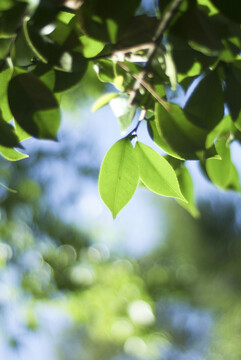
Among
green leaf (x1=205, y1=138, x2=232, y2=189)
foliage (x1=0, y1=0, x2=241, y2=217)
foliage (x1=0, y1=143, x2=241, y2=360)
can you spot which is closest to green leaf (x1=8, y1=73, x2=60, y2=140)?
foliage (x1=0, y1=0, x2=241, y2=217)

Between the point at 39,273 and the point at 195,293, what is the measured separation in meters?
2.30

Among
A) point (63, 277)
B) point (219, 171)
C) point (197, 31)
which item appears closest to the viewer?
point (197, 31)

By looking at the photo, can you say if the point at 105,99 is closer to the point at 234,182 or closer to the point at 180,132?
the point at 180,132

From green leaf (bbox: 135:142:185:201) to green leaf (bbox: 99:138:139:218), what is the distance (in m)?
0.01

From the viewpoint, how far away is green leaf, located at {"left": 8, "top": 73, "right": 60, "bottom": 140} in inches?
7.0

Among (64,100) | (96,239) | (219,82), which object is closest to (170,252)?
(96,239)

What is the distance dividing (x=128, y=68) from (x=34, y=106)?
52mm

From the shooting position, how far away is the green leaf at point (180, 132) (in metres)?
0.19

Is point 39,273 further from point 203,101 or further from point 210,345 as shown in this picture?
point 210,345

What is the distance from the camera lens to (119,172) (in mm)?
232

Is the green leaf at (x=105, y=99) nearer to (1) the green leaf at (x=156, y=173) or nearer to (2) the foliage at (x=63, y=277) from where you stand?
(1) the green leaf at (x=156, y=173)

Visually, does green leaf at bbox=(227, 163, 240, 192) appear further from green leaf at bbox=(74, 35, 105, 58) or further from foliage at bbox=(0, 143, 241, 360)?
foliage at bbox=(0, 143, 241, 360)

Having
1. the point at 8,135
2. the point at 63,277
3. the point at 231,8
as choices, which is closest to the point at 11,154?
the point at 8,135

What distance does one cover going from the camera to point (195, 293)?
355 cm
